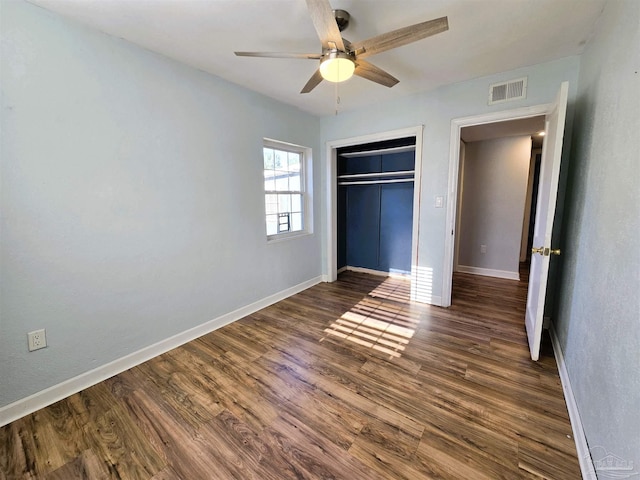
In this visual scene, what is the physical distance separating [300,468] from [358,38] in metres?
2.64

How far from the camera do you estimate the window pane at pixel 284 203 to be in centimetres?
341

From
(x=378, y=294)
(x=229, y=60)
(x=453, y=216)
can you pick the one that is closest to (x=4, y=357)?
(x=229, y=60)

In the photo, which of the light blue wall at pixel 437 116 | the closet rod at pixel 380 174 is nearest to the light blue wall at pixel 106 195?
the light blue wall at pixel 437 116

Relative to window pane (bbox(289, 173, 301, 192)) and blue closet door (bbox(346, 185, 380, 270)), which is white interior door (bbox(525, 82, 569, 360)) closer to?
blue closet door (bbox(346, 185, 380, 270))

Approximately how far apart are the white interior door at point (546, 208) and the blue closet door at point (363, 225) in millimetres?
2221

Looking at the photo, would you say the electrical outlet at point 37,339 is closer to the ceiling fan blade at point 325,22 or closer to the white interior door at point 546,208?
the ceiling fan blade at point 325,22

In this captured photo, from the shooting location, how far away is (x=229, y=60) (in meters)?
2.21

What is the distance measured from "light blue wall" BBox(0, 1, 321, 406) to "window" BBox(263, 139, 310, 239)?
16.8 inches

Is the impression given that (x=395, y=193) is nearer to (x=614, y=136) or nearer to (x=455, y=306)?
(x=455, y=306)

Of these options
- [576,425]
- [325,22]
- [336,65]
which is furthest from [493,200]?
[325,22]

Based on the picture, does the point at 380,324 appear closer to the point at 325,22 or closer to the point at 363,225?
the point at 363,225

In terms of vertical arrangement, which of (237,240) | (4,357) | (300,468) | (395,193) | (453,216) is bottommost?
(300,468)

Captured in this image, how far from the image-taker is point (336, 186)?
12.8 ft

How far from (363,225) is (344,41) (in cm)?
311
